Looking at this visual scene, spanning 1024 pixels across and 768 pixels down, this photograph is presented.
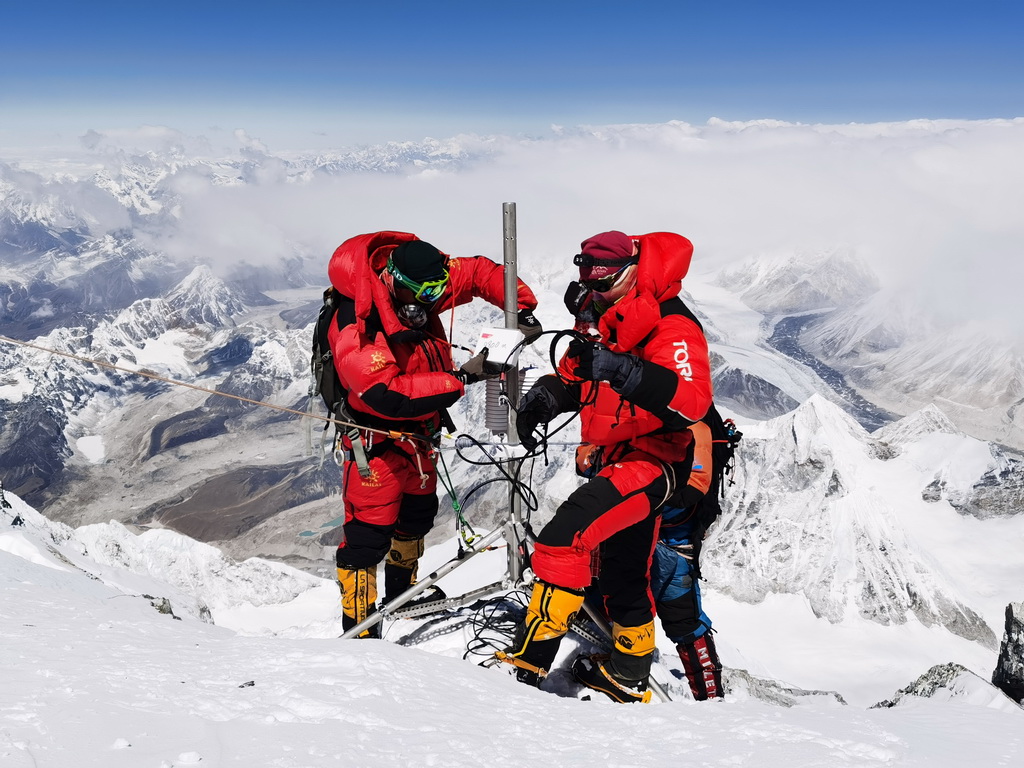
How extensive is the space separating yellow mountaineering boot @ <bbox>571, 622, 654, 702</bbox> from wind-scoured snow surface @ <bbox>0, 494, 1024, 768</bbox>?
1.17 meters

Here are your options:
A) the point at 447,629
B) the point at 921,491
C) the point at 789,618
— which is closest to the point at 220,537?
the point at 789,618

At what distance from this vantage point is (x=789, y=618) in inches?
3954

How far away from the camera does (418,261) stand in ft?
21.3

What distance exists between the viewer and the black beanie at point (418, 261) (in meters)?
6.51

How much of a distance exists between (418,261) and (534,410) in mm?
1854

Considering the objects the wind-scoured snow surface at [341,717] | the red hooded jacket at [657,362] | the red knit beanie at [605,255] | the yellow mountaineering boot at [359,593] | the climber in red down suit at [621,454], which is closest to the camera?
the wind-scoured snow surface at [341,717]

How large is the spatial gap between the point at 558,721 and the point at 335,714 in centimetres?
147

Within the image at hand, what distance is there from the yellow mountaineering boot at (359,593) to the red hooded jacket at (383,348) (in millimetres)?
1705

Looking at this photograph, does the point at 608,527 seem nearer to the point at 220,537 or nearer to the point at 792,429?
the point at 792,429

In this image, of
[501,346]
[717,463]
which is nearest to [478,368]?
[501,346]

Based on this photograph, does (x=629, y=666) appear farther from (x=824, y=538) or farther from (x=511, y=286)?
(x=824, y=538)

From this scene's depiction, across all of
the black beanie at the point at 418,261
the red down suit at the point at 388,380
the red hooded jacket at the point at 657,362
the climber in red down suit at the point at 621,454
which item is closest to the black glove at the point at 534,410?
the climber in red down suit at the point at 621,454

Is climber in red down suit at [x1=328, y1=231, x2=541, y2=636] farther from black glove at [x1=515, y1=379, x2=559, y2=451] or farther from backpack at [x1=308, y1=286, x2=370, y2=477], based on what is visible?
black glove at [x1=515, y1=379, x2=559, y2=451]

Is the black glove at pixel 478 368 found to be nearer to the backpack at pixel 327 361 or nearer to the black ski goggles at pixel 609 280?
the black ski goggles at pixel 609 280
